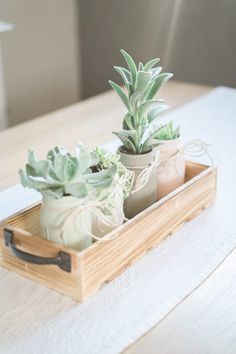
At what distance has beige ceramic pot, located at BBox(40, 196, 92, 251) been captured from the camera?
80 cm

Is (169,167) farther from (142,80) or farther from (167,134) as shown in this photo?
(142,80)

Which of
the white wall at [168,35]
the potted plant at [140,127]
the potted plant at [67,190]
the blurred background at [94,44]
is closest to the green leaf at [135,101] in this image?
the potted plant at [140,127]

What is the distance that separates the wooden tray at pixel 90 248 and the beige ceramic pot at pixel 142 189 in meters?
0.04

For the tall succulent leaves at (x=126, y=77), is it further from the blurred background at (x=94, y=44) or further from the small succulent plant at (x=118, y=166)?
the blurred background at (x=94, y=44)

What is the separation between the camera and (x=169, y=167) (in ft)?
3.39

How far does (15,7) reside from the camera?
273 centimetres

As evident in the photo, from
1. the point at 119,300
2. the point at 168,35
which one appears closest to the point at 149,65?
the point at 119,300

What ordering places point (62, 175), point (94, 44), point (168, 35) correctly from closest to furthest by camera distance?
point (62, 175) < point (168, 35) < point (94, 44)

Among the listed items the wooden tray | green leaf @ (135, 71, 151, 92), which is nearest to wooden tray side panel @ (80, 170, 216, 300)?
the wooden tray

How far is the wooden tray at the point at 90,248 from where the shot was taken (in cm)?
80

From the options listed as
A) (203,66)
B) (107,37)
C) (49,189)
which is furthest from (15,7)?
(49,189)

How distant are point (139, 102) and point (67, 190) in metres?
0.22

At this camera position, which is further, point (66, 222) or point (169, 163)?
point (169, 163)

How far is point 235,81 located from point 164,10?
510 millimetres
